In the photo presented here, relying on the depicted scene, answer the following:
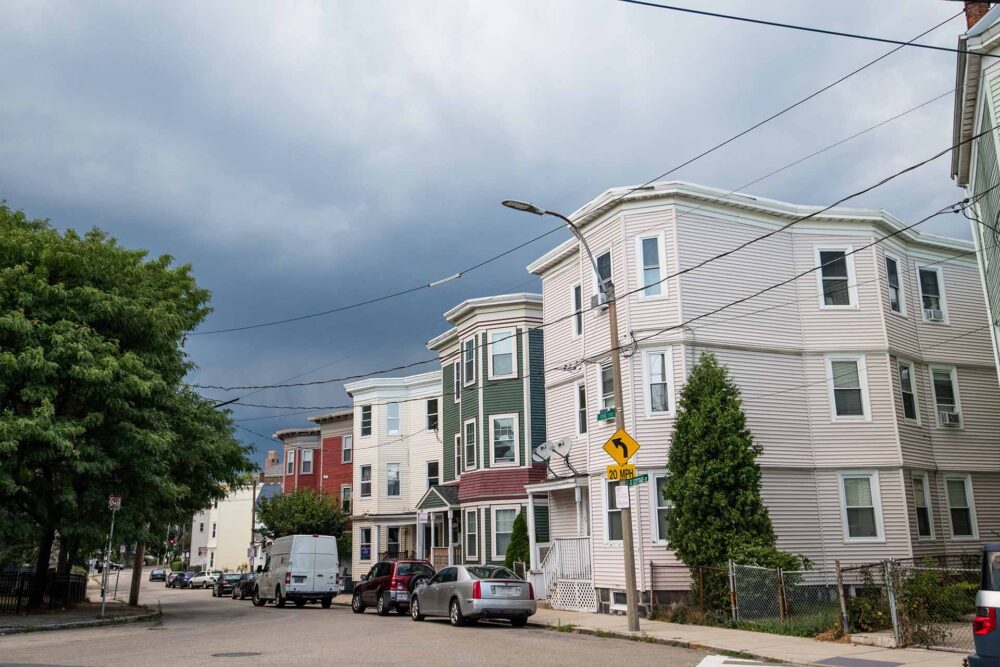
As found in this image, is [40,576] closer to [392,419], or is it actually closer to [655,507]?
[655,507]

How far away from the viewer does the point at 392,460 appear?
157 feet

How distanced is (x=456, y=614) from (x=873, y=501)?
477 inches

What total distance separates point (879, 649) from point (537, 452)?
14460 millimetres

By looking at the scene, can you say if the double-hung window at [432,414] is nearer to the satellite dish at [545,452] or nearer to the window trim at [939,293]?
the satellite dish at [545,452]

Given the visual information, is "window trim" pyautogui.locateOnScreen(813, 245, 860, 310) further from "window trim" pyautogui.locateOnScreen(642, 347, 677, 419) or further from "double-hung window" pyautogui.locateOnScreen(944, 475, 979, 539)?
"double-hung window" pyautogui.locateOnScreen(944, 475, 979, 539)

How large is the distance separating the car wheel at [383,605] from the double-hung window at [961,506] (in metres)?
16.7

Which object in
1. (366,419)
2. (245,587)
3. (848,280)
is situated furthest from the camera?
(366,419)

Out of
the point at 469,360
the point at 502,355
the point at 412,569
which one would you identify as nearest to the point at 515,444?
the point at 502,355

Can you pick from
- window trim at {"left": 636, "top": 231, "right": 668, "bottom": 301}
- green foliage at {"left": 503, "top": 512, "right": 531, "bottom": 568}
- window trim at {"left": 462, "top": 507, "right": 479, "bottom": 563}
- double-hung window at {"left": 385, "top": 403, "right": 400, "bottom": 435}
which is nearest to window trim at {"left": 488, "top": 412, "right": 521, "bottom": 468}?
window trim at {"left": 462, "top": 507, "right": 479, "bottom": 563}

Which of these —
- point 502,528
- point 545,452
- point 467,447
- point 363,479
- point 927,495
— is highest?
point 467,447

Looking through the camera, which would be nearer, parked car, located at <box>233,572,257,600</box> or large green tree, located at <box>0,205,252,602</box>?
large green tree, located at <box>0,205,252,602</box>

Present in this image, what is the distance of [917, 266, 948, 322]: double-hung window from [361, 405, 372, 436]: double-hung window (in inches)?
1179

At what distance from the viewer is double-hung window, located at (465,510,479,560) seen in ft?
115

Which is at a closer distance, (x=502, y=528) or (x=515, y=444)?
(x=502, y=528)
